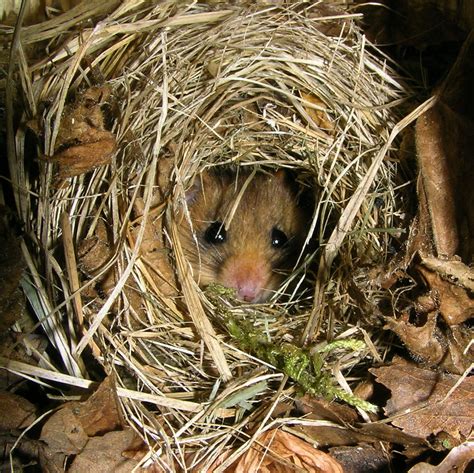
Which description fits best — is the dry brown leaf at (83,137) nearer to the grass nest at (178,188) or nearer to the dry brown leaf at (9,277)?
the grass nest at (178,188)

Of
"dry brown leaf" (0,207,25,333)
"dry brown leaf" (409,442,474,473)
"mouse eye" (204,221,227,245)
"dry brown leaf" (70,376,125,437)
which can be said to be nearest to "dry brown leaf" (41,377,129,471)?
"dry brown leaf" (70,376,125,437)

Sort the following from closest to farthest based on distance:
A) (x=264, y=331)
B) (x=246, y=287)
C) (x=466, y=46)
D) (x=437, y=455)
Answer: (x=437, y=455), (x=466, y=46), (x=264, y=331), (x=246, y=287)

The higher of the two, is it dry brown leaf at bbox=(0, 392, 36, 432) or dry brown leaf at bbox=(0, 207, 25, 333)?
dry brown leaf at bbox=(0, 207, 25, 333)

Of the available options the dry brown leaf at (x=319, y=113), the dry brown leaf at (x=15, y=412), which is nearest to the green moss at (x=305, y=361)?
the dry brown leaf at (x=15, y=412)

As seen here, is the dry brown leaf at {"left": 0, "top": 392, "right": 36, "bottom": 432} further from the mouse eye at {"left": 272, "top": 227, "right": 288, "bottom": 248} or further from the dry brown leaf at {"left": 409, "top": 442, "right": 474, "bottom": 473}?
the mouse eye at {"left": 272, "top": 227, "right": 288, "bottom": 248}

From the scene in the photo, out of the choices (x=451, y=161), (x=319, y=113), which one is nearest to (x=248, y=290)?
(x=319, y=113)

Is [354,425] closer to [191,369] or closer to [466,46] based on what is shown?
[191,369]

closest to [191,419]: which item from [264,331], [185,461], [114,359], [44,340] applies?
[185,461]
